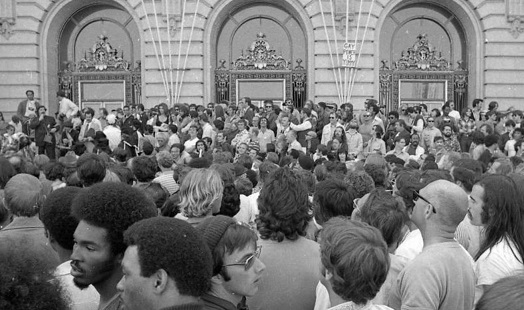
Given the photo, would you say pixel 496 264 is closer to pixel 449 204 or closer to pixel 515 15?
pixel 449 204

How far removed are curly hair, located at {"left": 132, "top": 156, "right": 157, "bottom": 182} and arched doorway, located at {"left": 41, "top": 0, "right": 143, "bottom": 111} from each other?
1777 cm

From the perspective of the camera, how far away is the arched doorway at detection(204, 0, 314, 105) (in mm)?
25641

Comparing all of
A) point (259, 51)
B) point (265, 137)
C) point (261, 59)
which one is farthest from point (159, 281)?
point (259, 51)

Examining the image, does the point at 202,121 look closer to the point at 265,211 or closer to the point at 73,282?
the point at 265,211

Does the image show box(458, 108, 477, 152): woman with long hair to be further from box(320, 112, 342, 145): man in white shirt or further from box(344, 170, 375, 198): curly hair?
box(344, 170, 375, 198): curly hair

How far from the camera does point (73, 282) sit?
12.7ft

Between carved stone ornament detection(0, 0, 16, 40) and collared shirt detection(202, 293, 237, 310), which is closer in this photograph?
collared shirt detection(202, 293, 237, 310)

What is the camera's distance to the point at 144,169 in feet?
27.7

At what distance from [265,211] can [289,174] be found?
0.40 m

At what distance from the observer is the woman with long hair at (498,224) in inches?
181

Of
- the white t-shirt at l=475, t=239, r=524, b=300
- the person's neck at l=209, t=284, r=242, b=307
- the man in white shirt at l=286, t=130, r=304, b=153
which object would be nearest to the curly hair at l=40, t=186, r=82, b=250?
the person's neck at l=209, t=284, r=242, b=307

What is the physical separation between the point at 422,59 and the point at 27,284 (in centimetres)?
2504

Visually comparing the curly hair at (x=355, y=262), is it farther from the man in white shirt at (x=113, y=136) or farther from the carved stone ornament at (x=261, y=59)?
the carved stone ornament at (x=261, y=59)

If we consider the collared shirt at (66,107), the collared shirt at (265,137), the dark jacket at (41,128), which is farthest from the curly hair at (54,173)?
the collared shirt at (66,107)
